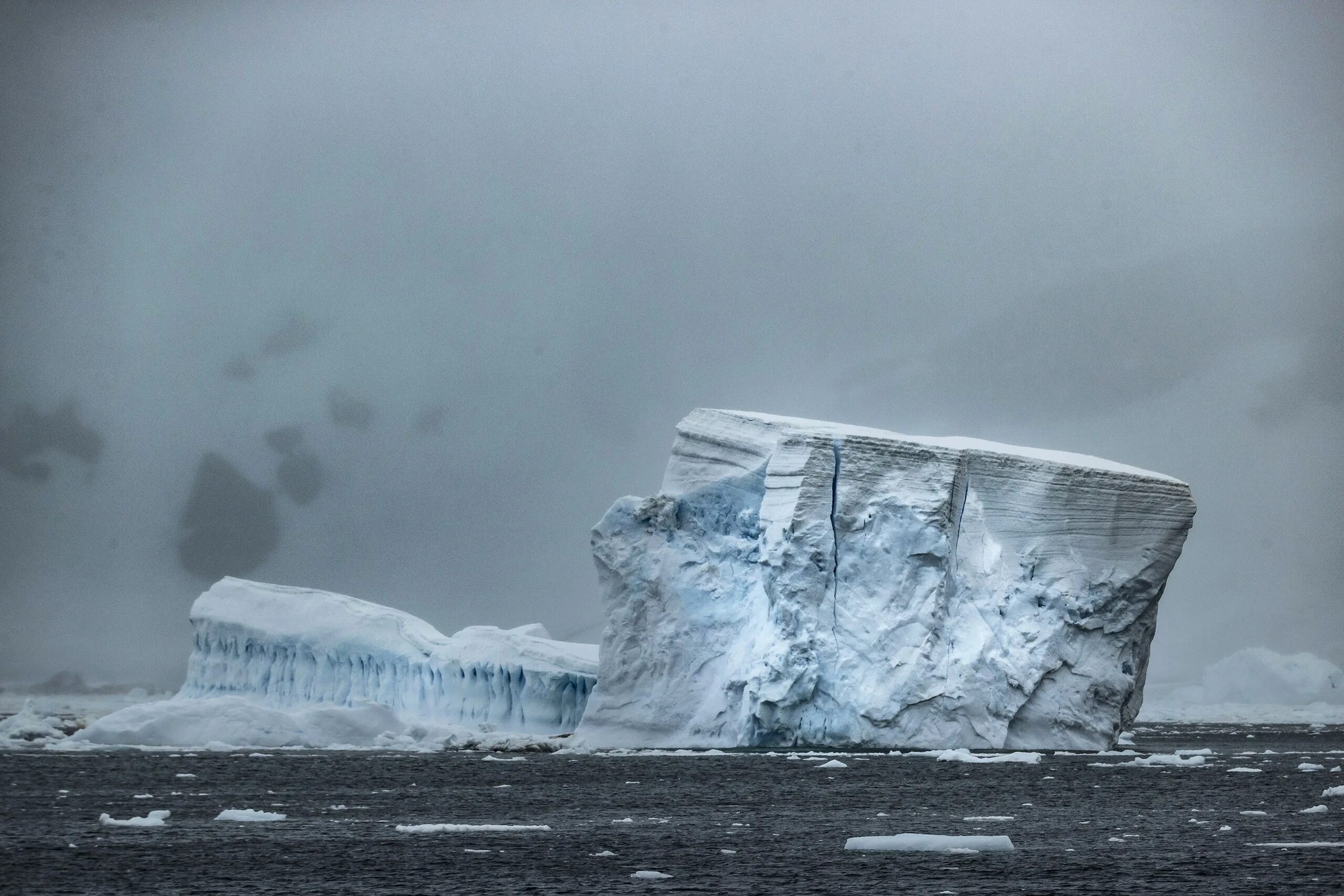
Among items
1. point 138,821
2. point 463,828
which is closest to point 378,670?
point 138,821

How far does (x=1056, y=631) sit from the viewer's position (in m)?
18.8

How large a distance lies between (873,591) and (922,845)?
9.19 metres

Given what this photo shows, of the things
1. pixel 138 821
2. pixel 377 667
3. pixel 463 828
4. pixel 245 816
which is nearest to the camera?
pixel 138 821

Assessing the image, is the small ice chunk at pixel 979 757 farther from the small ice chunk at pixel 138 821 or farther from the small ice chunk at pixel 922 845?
the small ice chunk at pixel 138 821

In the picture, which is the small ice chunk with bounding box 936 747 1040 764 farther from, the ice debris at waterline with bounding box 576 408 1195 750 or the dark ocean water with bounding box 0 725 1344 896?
the ice debris at waterline with bounding box 576 408 1195 750

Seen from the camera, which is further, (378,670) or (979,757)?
(378,670)

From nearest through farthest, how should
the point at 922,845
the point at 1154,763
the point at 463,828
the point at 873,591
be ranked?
the point at 922,845, the point at 463,828, the point at 1154,763, the point at 873,591

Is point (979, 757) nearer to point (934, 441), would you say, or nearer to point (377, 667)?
point (934, 441)

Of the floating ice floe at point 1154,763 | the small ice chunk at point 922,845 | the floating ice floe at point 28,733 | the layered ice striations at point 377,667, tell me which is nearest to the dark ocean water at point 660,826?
the small ice chunk at point 922,845

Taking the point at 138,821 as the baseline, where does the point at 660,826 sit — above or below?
above

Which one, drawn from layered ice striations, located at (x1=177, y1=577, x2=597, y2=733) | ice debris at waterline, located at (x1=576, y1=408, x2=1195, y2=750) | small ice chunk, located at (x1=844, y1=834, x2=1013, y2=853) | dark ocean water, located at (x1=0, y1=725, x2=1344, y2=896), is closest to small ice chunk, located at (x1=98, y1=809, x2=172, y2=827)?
dark ocean water, located at (x1=0, y1=725, x2=1344, y2=896)

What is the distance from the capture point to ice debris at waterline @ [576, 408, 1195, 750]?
18266 mm

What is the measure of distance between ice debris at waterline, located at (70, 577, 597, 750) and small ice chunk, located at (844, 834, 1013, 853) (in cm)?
1209

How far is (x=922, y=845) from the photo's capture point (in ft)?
30.9
